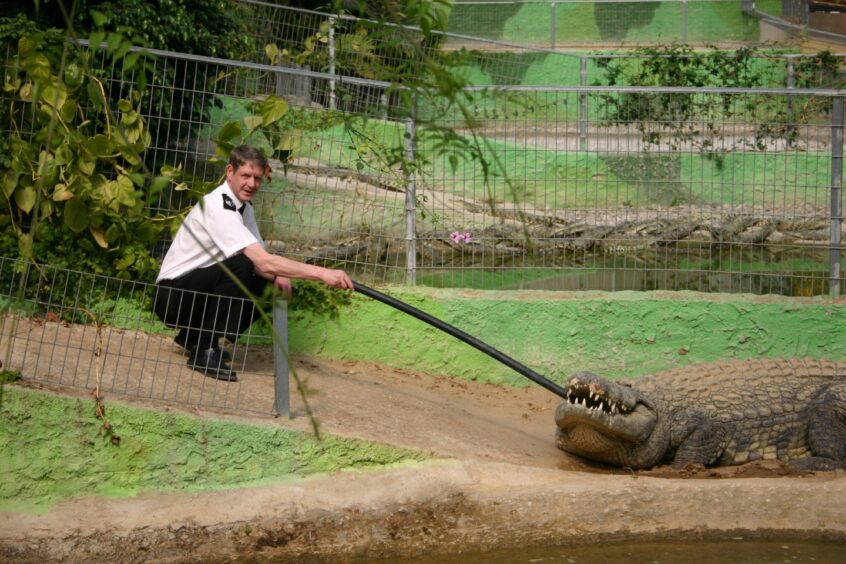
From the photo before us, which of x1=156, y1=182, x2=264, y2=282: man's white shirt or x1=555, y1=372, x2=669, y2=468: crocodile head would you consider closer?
x1=156, y1=182, x2=264, y2=282: man's white shirt

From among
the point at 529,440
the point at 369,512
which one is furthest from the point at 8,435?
the point at 529,440

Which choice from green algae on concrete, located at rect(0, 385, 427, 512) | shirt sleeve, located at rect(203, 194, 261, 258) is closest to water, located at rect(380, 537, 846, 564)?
green algae on concrete, located at rect(0, 385, 427, 512)

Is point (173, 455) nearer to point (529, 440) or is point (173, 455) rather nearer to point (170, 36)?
point (529, 440)

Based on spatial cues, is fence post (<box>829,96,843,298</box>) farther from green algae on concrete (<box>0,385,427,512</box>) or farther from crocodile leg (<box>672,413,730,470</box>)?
green algae on concrete (<box>0,385,427,512</box>)

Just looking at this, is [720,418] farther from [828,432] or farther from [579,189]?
[579,189]

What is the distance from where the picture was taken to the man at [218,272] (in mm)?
5441

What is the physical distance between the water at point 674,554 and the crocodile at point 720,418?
40.9 inches

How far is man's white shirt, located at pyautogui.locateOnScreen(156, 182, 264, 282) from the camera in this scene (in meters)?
5.41

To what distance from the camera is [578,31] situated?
21.0 metres

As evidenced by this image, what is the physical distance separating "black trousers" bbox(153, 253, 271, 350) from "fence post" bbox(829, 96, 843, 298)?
4.08m

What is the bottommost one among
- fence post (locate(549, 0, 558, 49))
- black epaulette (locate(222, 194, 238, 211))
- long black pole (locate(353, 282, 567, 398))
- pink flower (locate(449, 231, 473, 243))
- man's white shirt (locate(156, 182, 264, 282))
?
long black pole (locate(353, 282, 567, 398))

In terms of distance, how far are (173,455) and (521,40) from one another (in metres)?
17.0

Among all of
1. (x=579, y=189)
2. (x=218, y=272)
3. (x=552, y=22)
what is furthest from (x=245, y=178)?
(x=552, y=22)

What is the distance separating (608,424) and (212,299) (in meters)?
2.38
